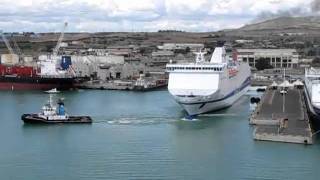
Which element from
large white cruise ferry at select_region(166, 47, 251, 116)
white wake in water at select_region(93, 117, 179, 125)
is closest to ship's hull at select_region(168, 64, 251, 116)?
large white cruise ferry at select_region(166, 47, 251, 116)

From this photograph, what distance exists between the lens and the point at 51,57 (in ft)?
96.8

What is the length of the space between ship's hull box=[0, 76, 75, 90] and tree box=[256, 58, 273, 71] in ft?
42.6

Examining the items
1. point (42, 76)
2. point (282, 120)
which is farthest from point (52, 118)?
point (42, 76)

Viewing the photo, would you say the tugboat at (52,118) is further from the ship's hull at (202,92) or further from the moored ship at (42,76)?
the moored ship at (42,76)

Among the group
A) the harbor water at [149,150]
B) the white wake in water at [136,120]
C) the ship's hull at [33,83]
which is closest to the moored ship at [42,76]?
the ship's hull at [33,83]

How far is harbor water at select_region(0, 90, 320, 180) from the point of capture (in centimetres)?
976

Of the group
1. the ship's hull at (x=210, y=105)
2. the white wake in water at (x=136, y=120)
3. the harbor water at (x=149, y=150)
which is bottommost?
the harbor water at (x=149, y=150)

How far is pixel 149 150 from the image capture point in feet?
37.6

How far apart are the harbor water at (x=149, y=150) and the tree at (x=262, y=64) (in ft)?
62.4

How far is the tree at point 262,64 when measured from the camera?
1425 inches

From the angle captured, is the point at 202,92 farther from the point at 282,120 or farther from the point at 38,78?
the point at 38,78

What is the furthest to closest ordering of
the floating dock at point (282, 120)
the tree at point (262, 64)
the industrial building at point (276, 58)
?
the industrial building at point (276, 58)
the tree at point (262, 64)
the floating dock at point (282, 120)

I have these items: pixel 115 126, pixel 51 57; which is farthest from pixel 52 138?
pixel 51 57

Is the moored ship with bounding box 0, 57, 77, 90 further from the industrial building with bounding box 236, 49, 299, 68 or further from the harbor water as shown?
the industrial building with bounding box 236, 49, 299, 68
